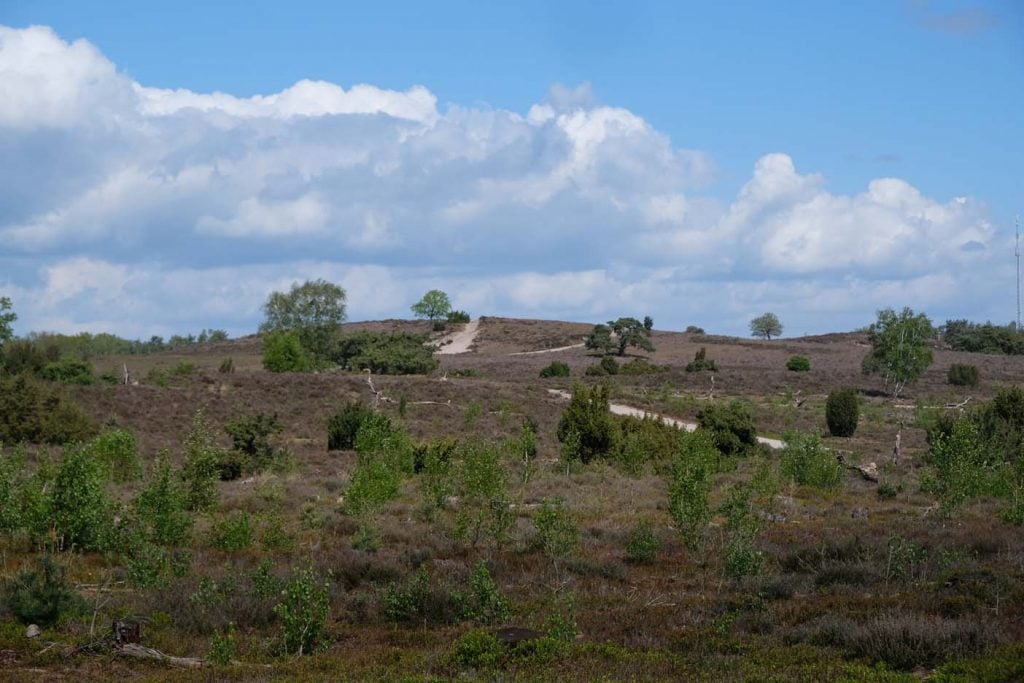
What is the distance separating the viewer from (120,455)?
24.6m

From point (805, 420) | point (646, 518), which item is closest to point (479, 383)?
point (805, 420)

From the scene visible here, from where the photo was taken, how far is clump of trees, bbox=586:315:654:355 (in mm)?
98062

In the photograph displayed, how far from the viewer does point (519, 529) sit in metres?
17.3

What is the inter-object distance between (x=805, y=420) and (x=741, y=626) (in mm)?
44912

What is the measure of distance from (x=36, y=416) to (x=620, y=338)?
69.8 m

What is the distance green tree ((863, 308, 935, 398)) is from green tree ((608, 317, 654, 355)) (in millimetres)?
31283

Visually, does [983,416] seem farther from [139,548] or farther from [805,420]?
[139,548]

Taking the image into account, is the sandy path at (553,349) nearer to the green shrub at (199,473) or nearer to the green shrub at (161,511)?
the green shrub at (199,473)

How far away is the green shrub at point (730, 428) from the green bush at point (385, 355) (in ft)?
110

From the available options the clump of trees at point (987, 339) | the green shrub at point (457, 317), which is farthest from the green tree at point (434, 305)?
the clump of trees at point (987, 339)

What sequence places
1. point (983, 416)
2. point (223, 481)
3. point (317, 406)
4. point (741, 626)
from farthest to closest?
point (317, 406), point (983, 416), point (223, 481), point (741, 626)

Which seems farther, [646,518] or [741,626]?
[646,518]

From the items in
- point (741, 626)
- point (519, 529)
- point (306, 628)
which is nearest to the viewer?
point (306, 628)

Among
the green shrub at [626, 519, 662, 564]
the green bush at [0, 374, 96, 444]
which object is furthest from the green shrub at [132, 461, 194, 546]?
the green bush at [0, 374, 96, 444]
